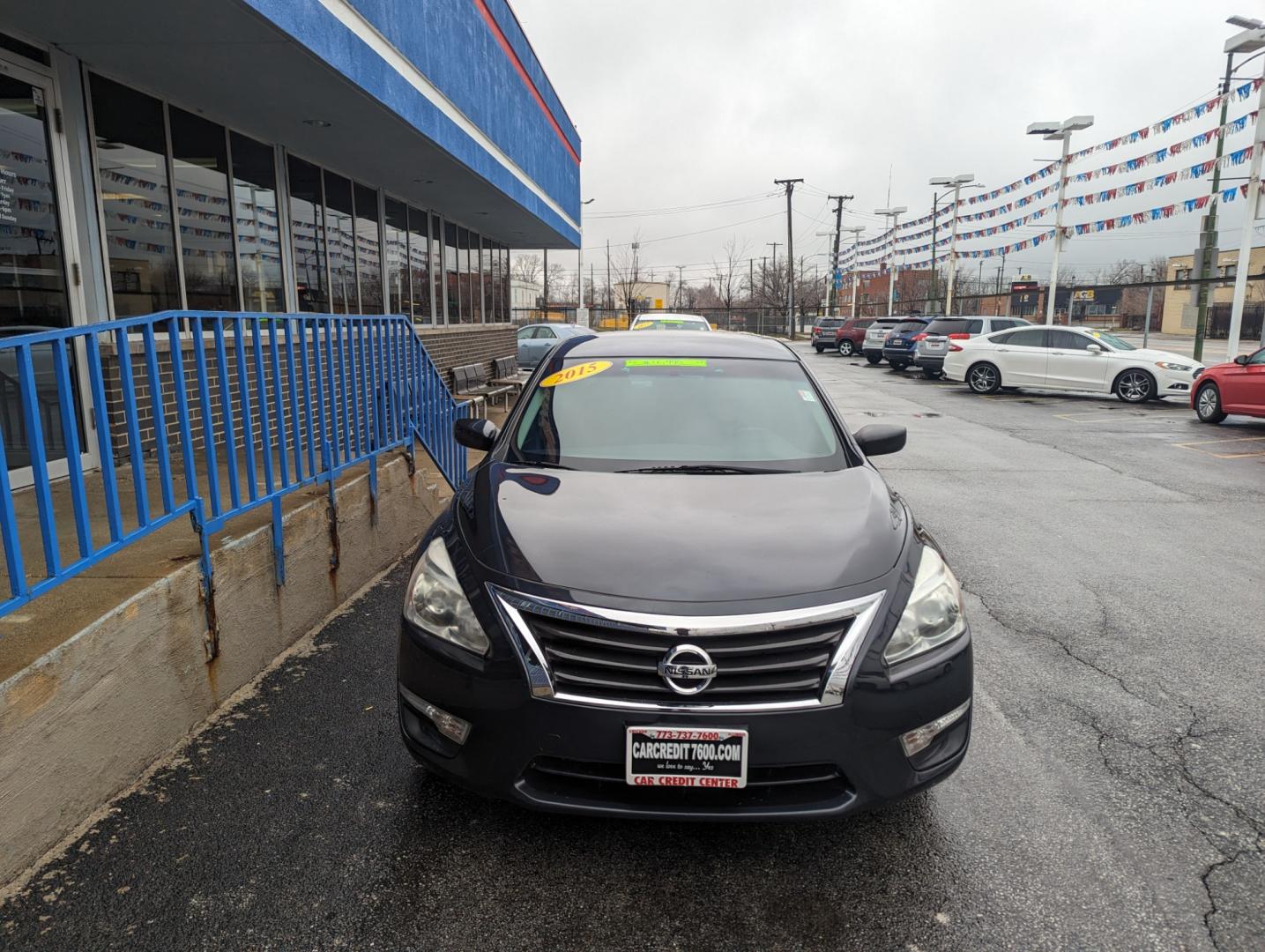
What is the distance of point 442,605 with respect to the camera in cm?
268

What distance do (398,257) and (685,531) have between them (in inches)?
449

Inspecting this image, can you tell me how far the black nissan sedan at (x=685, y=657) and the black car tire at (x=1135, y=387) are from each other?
1732 cm

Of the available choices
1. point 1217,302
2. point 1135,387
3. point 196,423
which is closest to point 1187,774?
point 196,423

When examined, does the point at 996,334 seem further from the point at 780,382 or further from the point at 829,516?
the point at 829,516

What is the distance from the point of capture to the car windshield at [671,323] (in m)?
14.3

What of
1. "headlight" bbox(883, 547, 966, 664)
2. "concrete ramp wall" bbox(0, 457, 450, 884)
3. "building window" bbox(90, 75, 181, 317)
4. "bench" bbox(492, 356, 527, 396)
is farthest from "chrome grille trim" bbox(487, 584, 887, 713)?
"bench" bbox(492, 356, 527, 396)

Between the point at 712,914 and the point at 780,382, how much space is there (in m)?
2.51

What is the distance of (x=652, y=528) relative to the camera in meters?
2.81

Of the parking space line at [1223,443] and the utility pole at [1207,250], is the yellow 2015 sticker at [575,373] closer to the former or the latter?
the parking space line at [1223,443]

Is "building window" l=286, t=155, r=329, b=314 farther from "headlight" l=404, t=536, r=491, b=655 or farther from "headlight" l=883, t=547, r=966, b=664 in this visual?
"headlight" l=883, t=547, r=966, b=664

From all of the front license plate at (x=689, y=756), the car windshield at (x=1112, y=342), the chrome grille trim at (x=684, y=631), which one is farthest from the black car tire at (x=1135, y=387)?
the front license plate at (x=689, y=756)

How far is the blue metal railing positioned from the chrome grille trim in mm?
1573

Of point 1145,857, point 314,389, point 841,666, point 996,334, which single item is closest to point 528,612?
point 841,666

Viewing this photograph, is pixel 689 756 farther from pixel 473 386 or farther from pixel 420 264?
pixel 420 264
